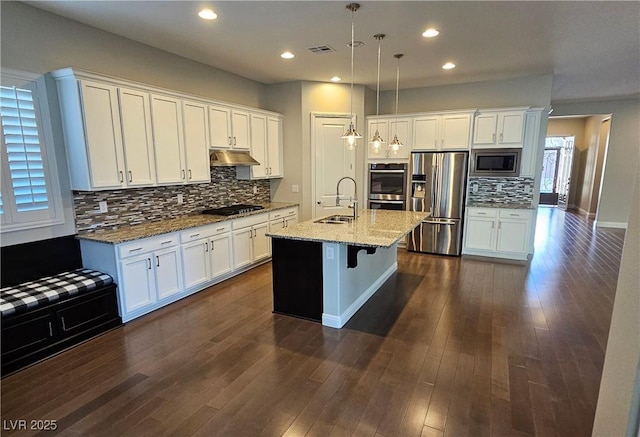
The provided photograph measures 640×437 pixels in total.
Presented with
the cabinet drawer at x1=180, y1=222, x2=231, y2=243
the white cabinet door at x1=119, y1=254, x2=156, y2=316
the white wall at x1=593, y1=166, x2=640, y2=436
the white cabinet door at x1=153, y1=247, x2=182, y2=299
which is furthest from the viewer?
the cabinet drawer at x1=180, y1=222, x2=231, y2=243

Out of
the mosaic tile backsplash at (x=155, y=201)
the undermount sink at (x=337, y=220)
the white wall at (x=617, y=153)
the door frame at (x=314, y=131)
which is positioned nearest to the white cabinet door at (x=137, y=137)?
the mosaic tile backsplash at (x=155, y=201)

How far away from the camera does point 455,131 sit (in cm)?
563

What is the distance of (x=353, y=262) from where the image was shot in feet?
11.3

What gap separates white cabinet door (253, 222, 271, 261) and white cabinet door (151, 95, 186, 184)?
1.34 meters

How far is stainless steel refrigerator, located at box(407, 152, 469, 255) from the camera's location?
563 centimetres

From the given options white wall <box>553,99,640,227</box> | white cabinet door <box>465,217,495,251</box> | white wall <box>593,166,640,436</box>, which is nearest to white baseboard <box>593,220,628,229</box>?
white wall <box>553,99,640,227</box>

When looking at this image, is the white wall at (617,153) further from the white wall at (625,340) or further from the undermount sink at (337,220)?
the white wall at (625,340)

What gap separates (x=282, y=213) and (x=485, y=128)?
358cm

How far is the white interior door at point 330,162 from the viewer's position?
19.6 ft

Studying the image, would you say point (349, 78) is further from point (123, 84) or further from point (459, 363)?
point (459, 363)

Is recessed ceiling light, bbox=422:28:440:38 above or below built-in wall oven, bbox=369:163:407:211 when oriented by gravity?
above

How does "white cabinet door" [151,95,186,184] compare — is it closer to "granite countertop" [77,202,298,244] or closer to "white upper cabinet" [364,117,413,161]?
"granite countertop" [77,202,298,244]

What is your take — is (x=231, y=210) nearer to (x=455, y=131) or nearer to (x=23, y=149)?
(x=23, y=149)

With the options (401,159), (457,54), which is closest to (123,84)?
(457,54)
